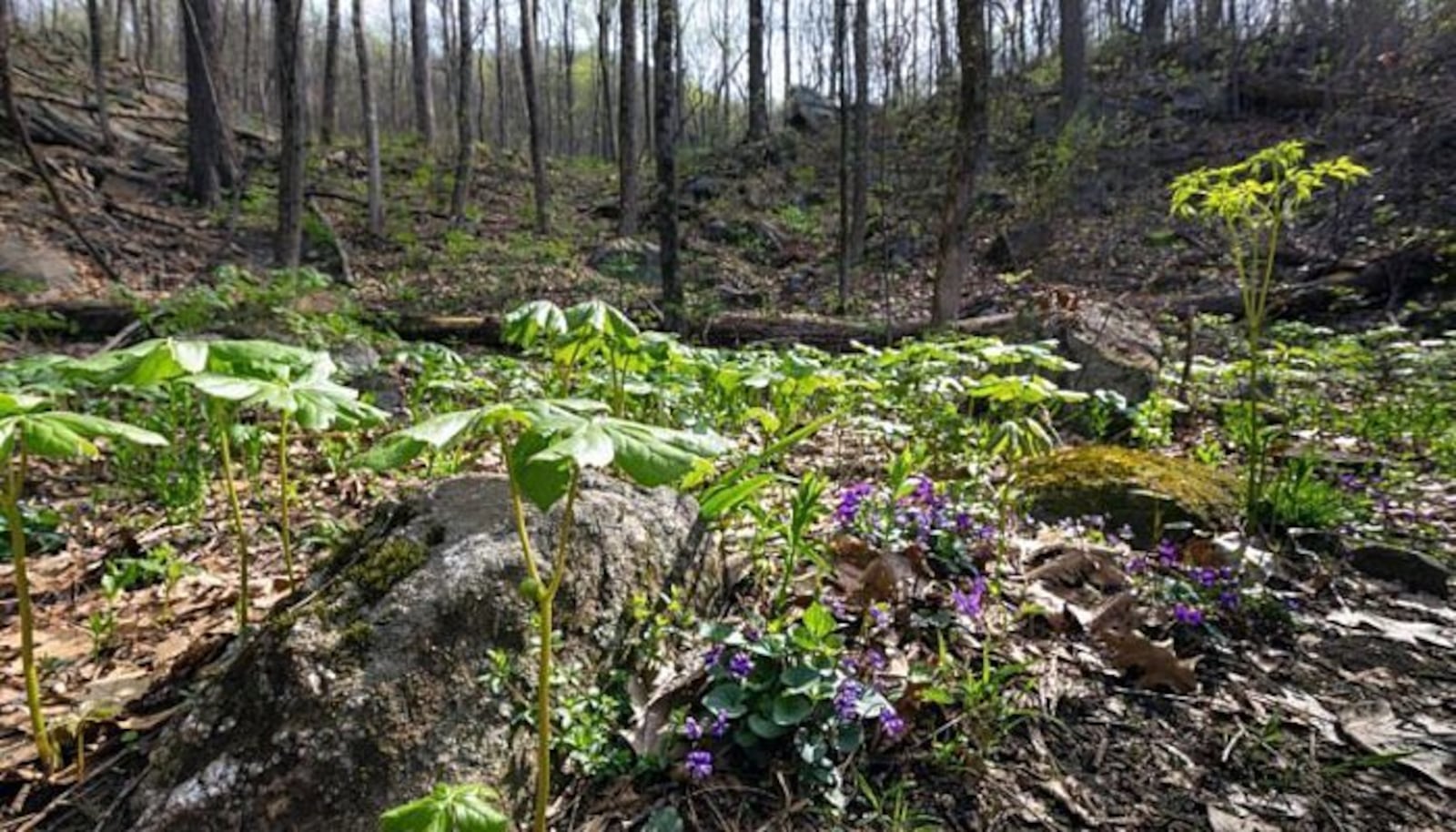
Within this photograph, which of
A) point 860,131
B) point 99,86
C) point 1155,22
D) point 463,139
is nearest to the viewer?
point 99,86

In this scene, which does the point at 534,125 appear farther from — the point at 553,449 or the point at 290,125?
the point at 553,449

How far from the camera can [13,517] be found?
1.33m

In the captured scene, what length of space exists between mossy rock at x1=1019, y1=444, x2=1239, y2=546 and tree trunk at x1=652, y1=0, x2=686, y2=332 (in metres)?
4.95

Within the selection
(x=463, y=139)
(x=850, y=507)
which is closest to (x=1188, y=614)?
(x=850, y=507)

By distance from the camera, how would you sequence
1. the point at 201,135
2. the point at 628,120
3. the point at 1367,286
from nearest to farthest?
1. the point at 1367,286
2. the point at 201,135
3. the point at 628,120

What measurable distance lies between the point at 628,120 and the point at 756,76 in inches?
331

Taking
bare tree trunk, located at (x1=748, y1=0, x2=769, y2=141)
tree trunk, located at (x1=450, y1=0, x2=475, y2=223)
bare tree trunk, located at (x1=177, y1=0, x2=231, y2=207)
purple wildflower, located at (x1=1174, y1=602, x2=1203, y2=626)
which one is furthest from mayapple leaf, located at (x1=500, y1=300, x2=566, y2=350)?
bare tree trunk, located at (x1=748, y1=0, x2=769, y2=141)

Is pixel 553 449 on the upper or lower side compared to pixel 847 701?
upper

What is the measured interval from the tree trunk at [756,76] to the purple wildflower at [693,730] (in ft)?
69.6

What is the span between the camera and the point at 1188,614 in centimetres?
189

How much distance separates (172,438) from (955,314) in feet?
18.9

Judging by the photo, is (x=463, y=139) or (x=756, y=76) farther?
(x=756, y=76)

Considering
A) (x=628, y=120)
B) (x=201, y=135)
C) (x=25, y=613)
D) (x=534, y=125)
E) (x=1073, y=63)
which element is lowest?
(x=25, y=613)

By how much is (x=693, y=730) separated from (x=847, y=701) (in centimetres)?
31
